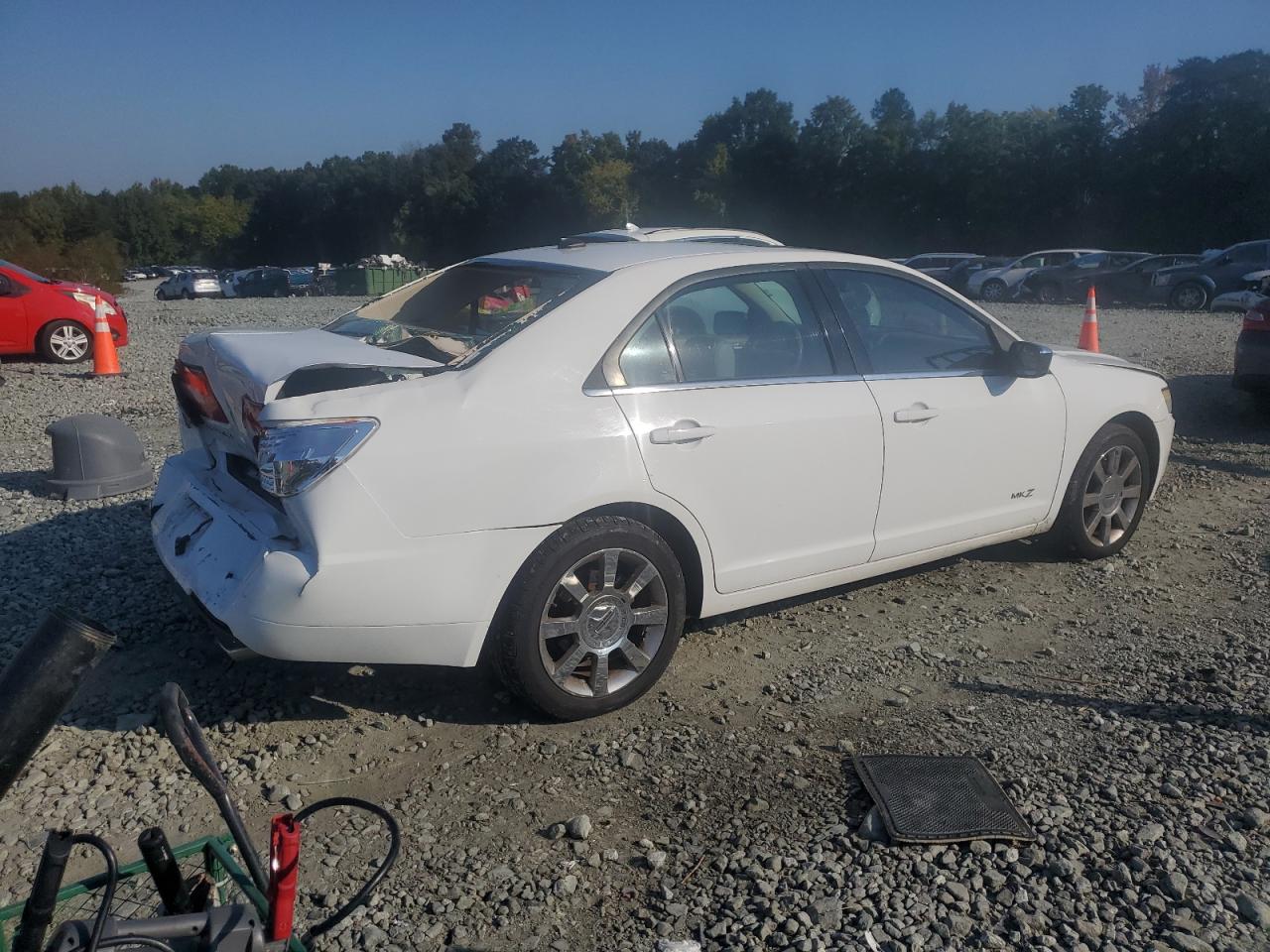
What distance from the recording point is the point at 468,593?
335 centimetres

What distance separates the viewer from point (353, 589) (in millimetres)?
3193

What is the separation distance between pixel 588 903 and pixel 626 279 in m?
2.13

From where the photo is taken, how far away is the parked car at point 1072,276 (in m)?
26.5

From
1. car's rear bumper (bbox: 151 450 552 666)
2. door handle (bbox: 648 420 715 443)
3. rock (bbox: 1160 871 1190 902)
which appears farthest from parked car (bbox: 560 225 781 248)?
rock (bbox: 1160 871 1190 902)

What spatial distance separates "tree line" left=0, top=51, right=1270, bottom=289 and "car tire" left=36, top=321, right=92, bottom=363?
18086mm

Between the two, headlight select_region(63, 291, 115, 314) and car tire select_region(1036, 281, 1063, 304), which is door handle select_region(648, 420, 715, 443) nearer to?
headlight select_region(63, 291, 115, 314)

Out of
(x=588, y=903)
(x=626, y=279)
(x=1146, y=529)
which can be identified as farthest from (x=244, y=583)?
(x=1146, y=529)

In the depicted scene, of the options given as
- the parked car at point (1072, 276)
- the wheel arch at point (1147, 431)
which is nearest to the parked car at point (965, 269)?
the parked car at point (1072, 276)

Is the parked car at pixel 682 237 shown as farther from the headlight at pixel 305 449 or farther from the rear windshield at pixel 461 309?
the headlight at pixel 305 449

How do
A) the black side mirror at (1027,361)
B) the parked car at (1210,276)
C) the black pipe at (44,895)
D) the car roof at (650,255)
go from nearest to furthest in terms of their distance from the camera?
the black pipe at (44,895) < the car roof at (650,255) < the black side mirror at (1027,361) < the parked car at (1210,276)

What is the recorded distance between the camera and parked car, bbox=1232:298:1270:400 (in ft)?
27.8

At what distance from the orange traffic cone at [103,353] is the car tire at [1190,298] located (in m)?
21.2

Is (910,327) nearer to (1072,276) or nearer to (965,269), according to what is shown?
(1072,276)

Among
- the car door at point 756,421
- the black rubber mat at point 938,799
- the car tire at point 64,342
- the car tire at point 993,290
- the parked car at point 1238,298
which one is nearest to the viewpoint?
the black rubber mat at point 938,799
